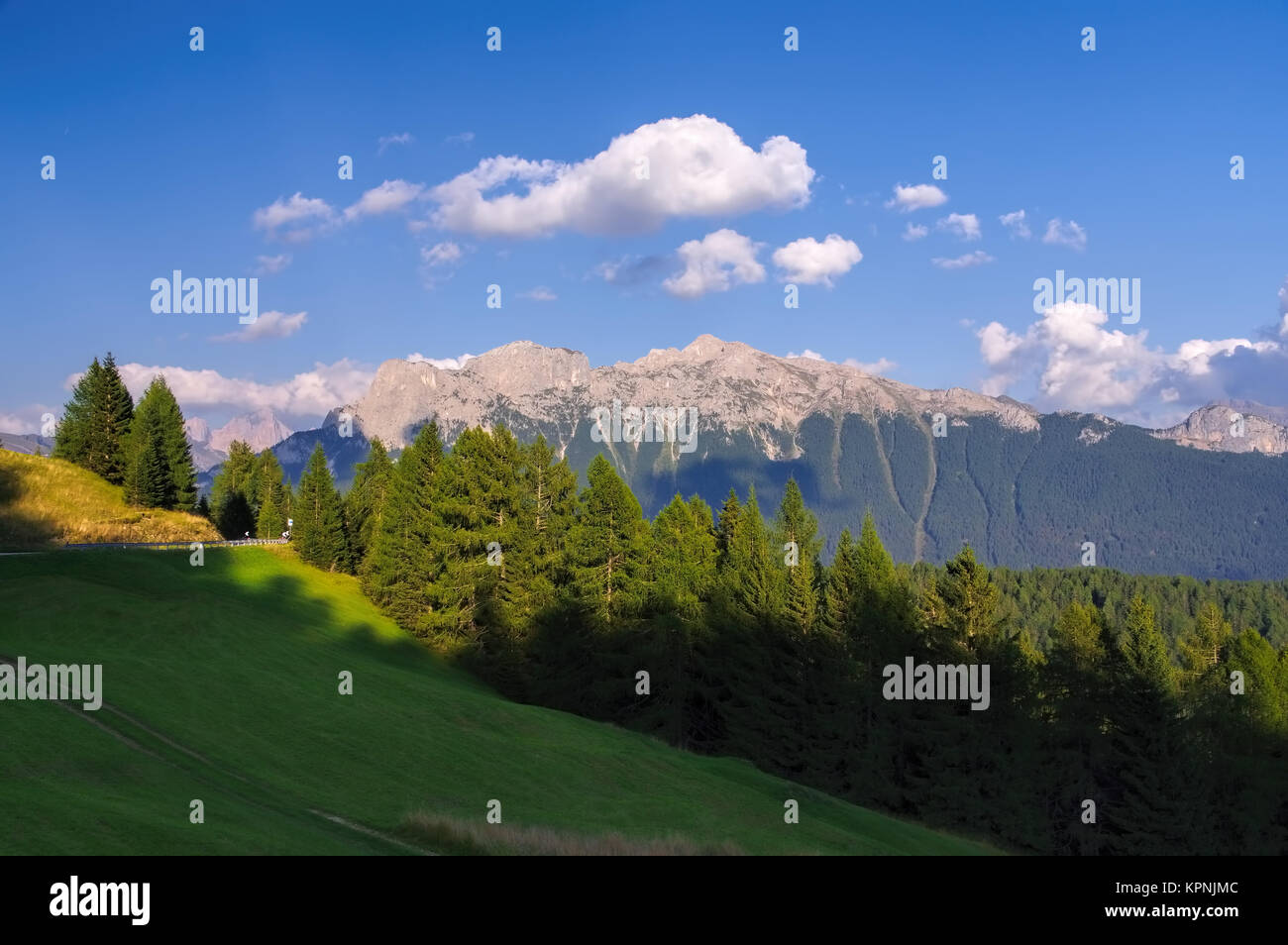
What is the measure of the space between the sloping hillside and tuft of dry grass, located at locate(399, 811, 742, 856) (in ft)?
→ 0.30

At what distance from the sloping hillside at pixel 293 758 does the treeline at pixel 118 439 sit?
2231 centimetres

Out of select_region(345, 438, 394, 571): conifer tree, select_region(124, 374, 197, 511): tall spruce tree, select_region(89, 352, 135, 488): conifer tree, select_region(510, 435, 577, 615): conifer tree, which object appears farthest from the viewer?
select_region(345, 438, 394, 571): conifer tree

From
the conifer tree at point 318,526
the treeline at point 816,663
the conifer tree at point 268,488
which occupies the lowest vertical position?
the treeline at point 816,663

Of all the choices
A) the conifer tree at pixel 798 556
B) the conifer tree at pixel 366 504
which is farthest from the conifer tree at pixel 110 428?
the conifer tree at pixel 798 556

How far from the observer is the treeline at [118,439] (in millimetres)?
83500

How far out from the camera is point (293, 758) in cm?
3297

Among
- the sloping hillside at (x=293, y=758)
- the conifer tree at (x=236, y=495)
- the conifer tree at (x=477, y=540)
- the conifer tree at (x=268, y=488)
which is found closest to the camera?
the sloping hillside at (x=293, y=758)

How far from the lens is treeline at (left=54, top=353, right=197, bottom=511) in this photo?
83500 mm

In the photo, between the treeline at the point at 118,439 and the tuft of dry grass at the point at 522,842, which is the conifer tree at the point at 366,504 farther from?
the tuft of dry grass at the point at 522,842

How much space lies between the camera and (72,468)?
272 ft

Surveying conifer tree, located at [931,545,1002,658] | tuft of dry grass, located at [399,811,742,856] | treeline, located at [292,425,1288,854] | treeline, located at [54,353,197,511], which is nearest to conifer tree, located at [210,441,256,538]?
treeline, located at [54,353,197,511]

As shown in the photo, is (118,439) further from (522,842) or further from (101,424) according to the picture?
(522,842)

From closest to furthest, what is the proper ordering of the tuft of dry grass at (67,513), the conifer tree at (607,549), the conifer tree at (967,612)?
the conifer tree at (967,612), the conifer tree at (607,549), the tuft of dry grass at (67,513)

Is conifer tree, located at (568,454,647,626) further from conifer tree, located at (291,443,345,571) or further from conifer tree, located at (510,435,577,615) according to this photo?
conifer tree, located at (291,443,345,571)
